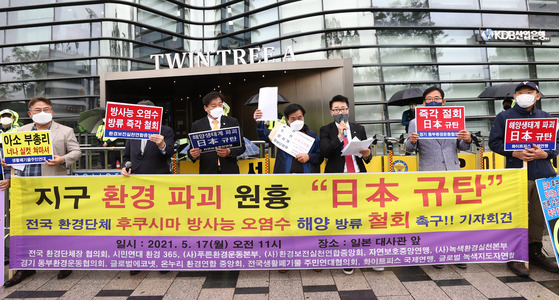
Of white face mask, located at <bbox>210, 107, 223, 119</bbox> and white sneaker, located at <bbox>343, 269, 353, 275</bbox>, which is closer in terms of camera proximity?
white sneaker, located at <bbox>343, 269, 353, 275</bbox>

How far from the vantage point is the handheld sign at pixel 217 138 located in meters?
3.67

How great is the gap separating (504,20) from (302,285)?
49.6 feet

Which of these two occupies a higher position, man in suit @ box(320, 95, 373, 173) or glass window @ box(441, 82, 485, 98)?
glass window @ box(441, 82, 485, 98)

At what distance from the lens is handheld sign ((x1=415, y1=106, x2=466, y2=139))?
364cm

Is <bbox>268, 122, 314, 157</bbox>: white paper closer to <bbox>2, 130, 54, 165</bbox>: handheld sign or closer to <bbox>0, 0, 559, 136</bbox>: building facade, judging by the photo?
<bbox>2, 130, 54, 165</bbox>: handheld sign

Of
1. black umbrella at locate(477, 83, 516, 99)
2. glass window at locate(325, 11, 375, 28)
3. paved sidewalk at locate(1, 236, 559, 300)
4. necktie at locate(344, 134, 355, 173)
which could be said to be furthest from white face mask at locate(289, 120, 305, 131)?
glass window at locate(325, 11, 375, 28)

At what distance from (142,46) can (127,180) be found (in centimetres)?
1330

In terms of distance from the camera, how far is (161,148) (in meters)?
3.75

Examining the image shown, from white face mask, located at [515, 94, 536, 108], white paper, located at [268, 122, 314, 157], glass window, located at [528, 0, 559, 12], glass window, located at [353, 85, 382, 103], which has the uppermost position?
glass window, located at [528, 0, 559, 12]

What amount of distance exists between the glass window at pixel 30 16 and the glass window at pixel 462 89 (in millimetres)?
17851

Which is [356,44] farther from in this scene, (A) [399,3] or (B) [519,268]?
→ (B) [519,268]

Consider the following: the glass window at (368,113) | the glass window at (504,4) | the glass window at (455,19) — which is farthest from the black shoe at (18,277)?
the glass window at (504,4)

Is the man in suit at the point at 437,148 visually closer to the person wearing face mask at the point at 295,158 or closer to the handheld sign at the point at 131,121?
the person wearing face mask at the point at 295,158

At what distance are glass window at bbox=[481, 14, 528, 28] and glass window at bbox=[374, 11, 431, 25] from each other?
99.4 inches
